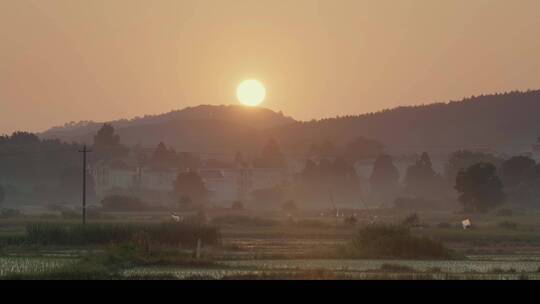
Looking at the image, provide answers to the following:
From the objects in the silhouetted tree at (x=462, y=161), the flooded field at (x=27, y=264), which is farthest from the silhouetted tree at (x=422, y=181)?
the flooded field at (x=27, y=264)

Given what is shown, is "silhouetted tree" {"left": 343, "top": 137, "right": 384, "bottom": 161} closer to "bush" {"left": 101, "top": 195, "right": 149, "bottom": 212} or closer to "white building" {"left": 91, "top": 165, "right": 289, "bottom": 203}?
"white building" {"left": 91, "top": 165, "right": 289, "bottom": 203}

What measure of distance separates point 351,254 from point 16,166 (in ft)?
301

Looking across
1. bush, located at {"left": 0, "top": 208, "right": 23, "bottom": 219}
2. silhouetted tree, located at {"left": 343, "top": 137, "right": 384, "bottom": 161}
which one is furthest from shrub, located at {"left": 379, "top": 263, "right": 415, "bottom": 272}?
silhouetted tree, located at {"left": 343, "top": 137, "right": 384, "bottom": 161}

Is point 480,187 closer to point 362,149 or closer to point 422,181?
point 422,181

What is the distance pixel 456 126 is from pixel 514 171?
259ft

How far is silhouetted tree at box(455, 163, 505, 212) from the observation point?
77.1 metres

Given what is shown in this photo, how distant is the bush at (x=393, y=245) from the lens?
33.5 meters

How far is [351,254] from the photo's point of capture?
33125 mm

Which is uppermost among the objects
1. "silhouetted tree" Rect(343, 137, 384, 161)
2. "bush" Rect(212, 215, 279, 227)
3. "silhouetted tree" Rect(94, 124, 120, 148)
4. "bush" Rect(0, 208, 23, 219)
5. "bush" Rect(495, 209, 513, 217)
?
"silhouetted tree" Rect(94, 124, 120, 148)

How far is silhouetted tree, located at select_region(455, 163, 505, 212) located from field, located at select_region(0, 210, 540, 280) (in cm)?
2554

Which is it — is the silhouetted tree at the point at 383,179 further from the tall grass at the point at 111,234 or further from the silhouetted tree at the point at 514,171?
the tall grass at the point at 111,234

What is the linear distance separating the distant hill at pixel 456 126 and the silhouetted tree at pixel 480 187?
83.2 meters
